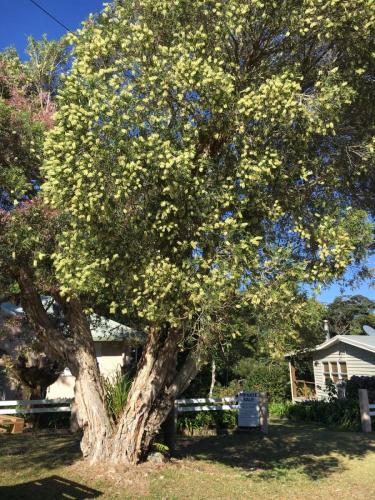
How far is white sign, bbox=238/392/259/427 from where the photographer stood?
49.5ft

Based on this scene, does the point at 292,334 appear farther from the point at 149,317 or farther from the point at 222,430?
the point at 222,430

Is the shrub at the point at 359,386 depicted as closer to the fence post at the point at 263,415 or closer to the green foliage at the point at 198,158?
the fence post at the point at 263,415

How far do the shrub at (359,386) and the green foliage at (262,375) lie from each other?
16.9ft

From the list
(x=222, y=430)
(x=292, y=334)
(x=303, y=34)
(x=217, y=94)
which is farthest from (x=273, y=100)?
(x=222, y=430)

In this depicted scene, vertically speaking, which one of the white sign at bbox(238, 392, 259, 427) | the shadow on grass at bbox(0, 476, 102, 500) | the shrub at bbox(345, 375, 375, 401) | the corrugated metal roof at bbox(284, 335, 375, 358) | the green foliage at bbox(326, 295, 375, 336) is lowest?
the shadow on grass at bbox(0, 476, 102, 500)

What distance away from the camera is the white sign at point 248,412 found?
1510cm

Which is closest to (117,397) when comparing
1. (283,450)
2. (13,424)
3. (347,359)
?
(283,450)

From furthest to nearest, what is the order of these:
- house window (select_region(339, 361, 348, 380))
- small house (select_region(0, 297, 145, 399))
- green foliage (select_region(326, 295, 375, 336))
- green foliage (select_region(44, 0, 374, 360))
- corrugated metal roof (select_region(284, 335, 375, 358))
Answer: green foliage (select_region(326, 295, 375, 336)) < house window (select_region(339, 361, 348, 380)) < corrugated metal roof (select_region(284, 335, 375, 358)) < small house (select_region(0, 297, 145, 399)) < green foliage (select_region(44, 0, 374, 360))

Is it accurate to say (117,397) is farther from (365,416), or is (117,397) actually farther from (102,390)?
(365,416)

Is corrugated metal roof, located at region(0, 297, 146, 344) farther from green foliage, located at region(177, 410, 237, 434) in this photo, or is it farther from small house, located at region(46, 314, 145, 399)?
green foliage, located at region(177, 410, 237, 434)

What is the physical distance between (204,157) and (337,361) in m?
19.9

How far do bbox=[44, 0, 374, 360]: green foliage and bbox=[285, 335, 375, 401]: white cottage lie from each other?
52.8 feet

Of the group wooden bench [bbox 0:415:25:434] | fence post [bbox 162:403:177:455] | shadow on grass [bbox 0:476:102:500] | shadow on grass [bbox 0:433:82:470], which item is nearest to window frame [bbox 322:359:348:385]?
fence post [bbox 162:403:177:455]

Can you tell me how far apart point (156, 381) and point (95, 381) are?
1.20 m
